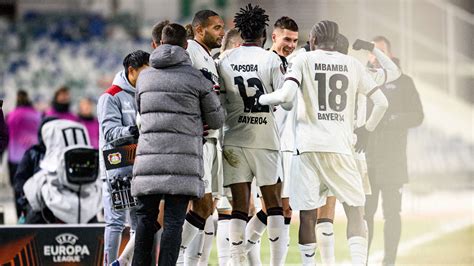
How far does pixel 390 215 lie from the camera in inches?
408

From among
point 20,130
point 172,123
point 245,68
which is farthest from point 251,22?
point 20,130

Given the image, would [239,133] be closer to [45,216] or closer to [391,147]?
[391,147]

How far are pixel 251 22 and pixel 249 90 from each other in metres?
0.50

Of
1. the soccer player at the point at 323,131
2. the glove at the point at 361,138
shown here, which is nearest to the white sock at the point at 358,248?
the soccer player at the point at 323,131

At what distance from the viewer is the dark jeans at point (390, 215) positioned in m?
10.1

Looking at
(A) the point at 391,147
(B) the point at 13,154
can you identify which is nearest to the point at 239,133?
(A) the point at 391,147

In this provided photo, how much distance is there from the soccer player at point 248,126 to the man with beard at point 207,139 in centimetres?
11

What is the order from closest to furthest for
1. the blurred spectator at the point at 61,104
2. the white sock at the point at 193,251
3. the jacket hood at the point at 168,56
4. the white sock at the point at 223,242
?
the jacket hood at the point at 168,56 → the white sock at the point at 193,251 → the white sock at the point at 223,242 → the blurred spectator at the point at 61,104

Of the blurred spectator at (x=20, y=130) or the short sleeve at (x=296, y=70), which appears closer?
the short sleeve at (x=296, y=70)

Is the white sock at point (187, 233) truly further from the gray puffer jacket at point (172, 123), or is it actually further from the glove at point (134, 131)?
the glove at point (134, 131)

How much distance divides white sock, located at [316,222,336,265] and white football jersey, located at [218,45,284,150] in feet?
2.27

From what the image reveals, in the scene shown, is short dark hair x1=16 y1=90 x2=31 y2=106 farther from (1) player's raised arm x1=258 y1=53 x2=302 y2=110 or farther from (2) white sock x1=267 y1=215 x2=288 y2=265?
(1) player's raised arm x1=258 y1=53 x2=302 y2=110

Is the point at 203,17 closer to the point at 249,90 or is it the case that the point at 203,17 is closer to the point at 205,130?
the point at 249,90

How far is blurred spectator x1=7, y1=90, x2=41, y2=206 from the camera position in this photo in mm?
15992
